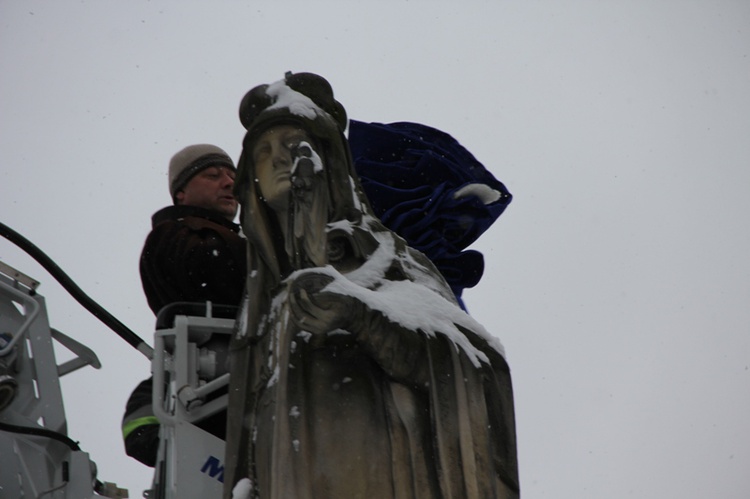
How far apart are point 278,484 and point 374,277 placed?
5.10ft

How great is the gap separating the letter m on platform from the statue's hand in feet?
4.77

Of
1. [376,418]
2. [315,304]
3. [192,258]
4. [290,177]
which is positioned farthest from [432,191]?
[315,304]

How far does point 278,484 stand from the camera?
9.63 metres

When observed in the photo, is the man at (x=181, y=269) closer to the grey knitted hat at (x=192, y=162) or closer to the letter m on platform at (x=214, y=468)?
the grey knitted hat at (x=192, y=162)

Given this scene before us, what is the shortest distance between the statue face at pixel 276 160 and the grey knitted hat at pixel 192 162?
191 centimetres

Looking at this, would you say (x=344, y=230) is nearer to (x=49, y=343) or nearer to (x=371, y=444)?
(x=371, y=444)

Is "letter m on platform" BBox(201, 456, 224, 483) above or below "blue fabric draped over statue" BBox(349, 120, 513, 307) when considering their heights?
below

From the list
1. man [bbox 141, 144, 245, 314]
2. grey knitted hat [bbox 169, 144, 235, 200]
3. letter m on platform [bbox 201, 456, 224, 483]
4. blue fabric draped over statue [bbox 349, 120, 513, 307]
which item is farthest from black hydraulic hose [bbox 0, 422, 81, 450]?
blue fabric draped over statue [bbox 349, 120, 513, 307]

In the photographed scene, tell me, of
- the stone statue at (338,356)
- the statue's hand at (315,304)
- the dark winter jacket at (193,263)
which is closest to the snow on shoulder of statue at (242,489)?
the stone statue at (338,356)

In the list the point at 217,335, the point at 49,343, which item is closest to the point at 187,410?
the point at 217,335

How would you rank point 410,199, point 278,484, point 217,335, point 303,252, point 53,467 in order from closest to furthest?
point 278,484 → point 303,252 → point 217,335 → point 53,467 → point 410,199

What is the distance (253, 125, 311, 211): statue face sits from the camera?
10531 mm

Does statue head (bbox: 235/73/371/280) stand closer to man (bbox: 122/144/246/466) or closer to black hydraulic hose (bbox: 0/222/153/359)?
man (bbox: 122/144/246/466)

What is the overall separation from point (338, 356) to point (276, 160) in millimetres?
1332
